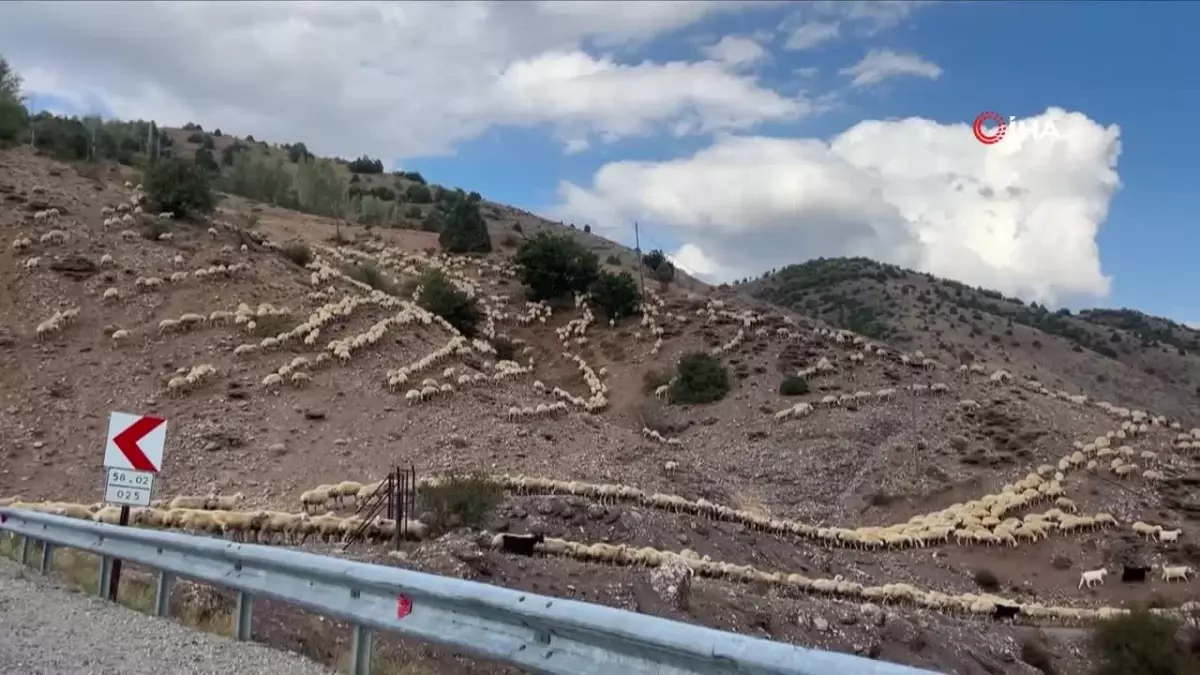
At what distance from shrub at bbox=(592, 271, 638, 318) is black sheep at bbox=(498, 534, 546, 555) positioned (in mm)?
39074

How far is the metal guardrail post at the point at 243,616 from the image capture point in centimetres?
840

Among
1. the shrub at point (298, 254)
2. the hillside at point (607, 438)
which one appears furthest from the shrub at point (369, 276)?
the shrub at point (298, 254)

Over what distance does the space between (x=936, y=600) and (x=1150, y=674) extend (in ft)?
16.8

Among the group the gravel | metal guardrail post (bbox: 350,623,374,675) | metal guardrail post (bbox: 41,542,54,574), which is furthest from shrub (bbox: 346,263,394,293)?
metal guardrail post (bbox: 350,623,374,675)

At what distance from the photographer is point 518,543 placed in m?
18.1

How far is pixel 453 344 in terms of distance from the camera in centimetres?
3966

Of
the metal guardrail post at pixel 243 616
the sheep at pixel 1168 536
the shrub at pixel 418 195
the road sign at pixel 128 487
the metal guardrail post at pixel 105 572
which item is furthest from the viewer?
the shrub at pixel 418 195

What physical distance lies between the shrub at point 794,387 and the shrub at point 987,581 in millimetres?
16186

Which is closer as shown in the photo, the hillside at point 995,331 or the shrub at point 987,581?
the shrub at point 987,581

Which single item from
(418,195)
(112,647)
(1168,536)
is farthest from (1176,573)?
(418,195)

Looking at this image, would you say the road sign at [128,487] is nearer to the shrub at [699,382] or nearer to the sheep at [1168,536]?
the sheep at [1168,536]

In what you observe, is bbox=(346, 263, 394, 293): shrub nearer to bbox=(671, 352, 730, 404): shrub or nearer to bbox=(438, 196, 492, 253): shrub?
bbox=(438, 196, 492, 253): shrub

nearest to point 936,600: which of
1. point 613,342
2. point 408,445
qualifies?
point 408,445

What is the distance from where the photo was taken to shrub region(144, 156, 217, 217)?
43781 mm
